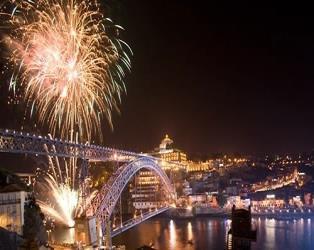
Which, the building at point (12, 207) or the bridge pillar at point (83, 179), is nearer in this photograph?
the building at point (12, 207)

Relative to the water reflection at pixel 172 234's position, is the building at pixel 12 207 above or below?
above

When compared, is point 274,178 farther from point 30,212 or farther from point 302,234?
point 30,212

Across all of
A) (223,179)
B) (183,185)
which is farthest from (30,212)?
(223,179)

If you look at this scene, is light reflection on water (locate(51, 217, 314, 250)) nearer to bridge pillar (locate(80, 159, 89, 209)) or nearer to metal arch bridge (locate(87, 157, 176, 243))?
metal arch bridge (locate(87, 157, 176, 243))

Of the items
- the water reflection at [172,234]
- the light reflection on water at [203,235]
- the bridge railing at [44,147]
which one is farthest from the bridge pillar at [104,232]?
the water reflection at [172,234]

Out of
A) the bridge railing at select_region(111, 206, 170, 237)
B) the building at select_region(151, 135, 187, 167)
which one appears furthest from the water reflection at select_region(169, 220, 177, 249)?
the building at select_region(151, 135, 187, 167)

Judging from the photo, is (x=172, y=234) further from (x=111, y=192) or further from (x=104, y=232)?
(x=104, y=232)

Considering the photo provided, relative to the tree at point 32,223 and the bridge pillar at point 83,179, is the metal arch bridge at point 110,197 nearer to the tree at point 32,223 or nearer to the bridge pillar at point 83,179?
the bridge pillar at point 83,179
